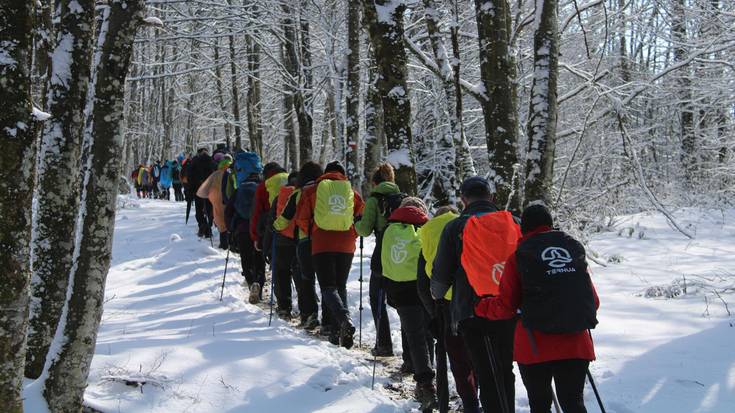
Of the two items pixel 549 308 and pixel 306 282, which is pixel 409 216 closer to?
pixel 549 308

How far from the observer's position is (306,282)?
7.65 meters

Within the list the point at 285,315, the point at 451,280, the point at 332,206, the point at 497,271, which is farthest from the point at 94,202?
the point at 285,315

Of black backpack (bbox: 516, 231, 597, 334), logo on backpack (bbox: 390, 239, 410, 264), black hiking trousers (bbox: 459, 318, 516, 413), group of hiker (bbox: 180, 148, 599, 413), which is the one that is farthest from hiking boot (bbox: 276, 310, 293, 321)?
black backpack (bbox: 516, 231, 597, 334)

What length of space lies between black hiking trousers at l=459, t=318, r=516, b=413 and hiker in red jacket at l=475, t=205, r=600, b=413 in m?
0.51

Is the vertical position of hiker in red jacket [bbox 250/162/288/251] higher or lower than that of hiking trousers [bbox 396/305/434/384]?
higher

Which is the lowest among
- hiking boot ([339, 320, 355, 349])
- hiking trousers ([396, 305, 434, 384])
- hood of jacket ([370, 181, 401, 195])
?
hiking boot ([339, 320, 355, 349])

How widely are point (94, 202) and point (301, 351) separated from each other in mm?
3124

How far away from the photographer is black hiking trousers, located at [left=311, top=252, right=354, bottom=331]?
6832mm

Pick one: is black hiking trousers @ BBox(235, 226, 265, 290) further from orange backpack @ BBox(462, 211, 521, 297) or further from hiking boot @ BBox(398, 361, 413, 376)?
orange backpack @ BBox(462, 211, 521, 297)

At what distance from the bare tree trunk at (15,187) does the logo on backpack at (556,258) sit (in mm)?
2793

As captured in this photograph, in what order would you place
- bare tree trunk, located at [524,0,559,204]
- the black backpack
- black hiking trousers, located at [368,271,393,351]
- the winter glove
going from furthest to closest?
black hiking trousers, located at [368,271,393,351] → bare tree trunk, located at [524,0,559,204] → the winter glove → the black backpack

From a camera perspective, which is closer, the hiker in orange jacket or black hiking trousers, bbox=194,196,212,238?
the hiker in orange jacket

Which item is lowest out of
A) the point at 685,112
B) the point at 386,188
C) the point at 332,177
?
the point at 386,188

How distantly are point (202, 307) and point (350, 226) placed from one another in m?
2.48
